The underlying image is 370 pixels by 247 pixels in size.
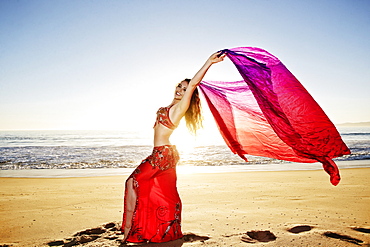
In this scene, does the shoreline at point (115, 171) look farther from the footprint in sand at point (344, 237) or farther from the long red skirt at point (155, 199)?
the long red skirt at point (155, 199)

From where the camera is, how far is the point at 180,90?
3605 mm

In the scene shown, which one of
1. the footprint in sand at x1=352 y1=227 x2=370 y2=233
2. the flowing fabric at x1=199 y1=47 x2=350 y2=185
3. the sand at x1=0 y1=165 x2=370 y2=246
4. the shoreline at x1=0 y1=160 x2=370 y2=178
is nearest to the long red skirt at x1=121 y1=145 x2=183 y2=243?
the sand at x1=0 y1=165 x2=370 y2=246

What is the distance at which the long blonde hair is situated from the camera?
3.74 meters

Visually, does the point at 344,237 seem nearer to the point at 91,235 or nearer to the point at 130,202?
the point at 130,202

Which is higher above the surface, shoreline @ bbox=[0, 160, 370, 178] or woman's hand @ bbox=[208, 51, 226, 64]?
woman's hand @ bbox=[208, 51, 226, 64]

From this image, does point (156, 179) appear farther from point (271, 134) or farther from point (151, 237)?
point (271, 134)

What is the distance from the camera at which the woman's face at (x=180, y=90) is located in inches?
141

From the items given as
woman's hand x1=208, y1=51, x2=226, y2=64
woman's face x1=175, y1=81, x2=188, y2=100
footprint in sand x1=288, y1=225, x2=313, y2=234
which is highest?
woman's hand x1=208, y1=51, x2=226, y2=64

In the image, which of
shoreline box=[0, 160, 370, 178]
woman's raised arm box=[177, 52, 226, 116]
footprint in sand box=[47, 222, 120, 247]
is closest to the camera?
woman's raised arm box=[177, 52, 226, 116]

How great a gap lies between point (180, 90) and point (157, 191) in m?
1.31

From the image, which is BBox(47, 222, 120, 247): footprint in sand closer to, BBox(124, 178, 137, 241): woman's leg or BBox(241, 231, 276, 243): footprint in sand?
BBox(124, 178, 137, 241): woman's leg

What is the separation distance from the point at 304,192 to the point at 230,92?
158 inches

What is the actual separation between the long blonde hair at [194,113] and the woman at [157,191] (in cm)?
21

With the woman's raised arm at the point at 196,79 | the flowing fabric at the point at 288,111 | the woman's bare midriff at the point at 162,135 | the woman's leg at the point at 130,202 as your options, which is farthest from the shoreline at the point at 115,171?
the flowing fabric at the point at 288,111
